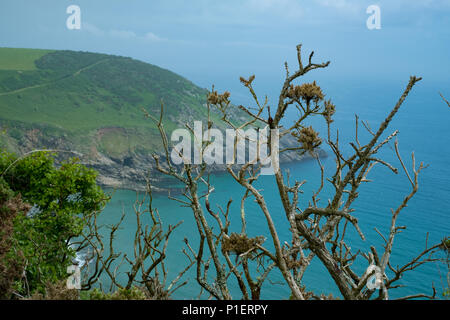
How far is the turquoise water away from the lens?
1191 inches

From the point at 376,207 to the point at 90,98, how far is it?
5895cm

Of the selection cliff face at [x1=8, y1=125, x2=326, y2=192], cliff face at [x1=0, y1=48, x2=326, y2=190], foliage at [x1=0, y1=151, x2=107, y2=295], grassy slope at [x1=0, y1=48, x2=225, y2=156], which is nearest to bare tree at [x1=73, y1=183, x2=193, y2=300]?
foliage at [x1=0, y1=151, x2=107, y2=295]

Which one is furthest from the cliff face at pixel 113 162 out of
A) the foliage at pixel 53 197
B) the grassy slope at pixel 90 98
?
the foliage at pixel 53 197

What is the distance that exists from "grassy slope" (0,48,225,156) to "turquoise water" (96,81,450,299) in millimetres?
18318

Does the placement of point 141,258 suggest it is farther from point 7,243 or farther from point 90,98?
point 90,98

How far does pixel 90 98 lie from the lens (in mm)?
81750

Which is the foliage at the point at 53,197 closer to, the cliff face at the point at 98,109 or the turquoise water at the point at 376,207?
the turquoise water at the point at 376,207

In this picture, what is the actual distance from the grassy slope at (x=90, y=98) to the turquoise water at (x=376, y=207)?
18.3 meters

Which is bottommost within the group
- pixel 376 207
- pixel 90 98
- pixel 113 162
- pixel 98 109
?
pixel 113 162

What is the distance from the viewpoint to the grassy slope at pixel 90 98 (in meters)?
68.8

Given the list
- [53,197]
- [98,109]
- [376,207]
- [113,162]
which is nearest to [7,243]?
[53,197]

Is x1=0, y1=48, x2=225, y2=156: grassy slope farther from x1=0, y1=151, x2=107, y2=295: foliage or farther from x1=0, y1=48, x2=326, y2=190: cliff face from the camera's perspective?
x1=0, y1=151, x2=107, y2=295: foliage
